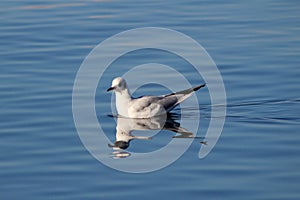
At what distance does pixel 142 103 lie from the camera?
16062 mm

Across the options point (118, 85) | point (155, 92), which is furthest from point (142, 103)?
point (155, 92)

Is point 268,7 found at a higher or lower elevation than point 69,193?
higher

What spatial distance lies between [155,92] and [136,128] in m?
1.73

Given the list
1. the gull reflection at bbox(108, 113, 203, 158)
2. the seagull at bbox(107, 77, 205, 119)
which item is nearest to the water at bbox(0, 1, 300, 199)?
the gull reflection at bbox(108, 113, 203, 158)

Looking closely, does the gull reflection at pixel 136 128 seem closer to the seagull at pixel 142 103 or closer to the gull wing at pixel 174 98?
the seagull at pixel 142 103

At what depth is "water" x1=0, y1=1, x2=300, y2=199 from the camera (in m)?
12.1

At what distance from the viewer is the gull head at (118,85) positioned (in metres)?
16.2

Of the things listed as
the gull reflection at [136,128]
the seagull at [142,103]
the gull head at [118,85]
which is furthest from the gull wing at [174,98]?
the gull head at [118,85]

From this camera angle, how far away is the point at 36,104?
16109 millimetres

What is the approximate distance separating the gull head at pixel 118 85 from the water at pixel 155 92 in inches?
16.5

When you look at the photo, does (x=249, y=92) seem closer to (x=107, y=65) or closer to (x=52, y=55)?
(x=107, y=65)

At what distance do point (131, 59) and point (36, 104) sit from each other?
10.9 feet

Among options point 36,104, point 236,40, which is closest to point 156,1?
point 236,40

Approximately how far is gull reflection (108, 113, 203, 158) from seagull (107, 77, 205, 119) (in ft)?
0.35
